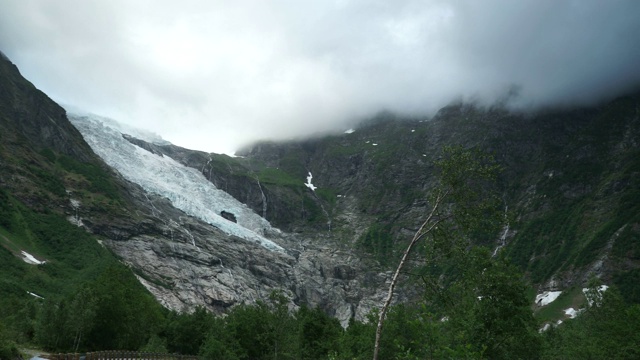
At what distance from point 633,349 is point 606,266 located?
6647 inches

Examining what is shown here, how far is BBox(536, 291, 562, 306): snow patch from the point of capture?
190475 millimetres

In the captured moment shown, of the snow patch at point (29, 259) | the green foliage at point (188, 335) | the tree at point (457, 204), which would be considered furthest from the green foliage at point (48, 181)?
the tree at point (457, 204)

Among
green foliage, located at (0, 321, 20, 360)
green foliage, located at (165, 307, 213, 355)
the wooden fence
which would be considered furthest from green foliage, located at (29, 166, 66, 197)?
green foliage, located at (0, 321, 20, 360)

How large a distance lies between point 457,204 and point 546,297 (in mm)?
194000

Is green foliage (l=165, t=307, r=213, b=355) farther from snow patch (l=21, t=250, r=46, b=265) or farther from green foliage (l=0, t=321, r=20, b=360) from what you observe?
snow patch (l=21, t=250, r=46, b=265)

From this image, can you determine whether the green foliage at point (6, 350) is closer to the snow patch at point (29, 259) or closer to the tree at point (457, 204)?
the tree at point (457, 204)

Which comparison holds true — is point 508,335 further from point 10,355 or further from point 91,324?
point 91,324

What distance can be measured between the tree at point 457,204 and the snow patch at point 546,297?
188710mm

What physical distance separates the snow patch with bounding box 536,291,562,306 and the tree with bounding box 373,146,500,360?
18871 centimetres

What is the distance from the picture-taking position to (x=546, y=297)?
19375 centimetres

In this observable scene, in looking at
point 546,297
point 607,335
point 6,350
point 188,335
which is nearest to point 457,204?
point 6,350

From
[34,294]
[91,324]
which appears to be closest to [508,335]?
[91,324]

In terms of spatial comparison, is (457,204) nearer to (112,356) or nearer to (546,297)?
(112,356)

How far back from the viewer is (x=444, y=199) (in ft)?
84.6
